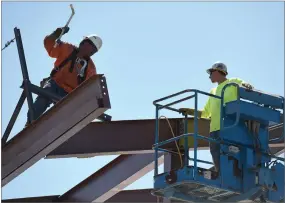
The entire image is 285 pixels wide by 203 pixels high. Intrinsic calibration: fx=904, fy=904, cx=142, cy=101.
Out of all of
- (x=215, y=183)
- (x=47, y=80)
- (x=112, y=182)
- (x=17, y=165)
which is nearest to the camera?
(x=215, y=183)

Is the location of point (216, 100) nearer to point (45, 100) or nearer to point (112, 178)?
point (45, 100)

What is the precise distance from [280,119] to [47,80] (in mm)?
4876

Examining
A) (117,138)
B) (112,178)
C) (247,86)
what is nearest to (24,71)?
(117,138)

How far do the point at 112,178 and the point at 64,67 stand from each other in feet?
9.29

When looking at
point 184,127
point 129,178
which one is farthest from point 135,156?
point 184,127

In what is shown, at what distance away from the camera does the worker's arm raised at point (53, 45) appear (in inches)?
720

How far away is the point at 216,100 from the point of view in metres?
16.3

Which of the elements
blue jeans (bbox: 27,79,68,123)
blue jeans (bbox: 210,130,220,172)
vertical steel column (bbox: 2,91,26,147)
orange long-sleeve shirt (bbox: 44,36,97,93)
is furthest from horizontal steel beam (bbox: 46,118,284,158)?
blue jeans (bbox: 210,130,220,172)

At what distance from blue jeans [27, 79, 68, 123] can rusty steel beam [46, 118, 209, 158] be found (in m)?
0.81

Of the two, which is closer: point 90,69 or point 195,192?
point 195,192

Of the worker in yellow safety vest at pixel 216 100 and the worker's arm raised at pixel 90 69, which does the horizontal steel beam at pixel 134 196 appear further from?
the worker in yellow safety vest at pixel 216 100

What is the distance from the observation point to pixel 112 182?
771 inches

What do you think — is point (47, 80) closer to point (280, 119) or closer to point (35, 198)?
point (35, 198)

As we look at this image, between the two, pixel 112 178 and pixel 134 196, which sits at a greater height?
pixel 112 178
